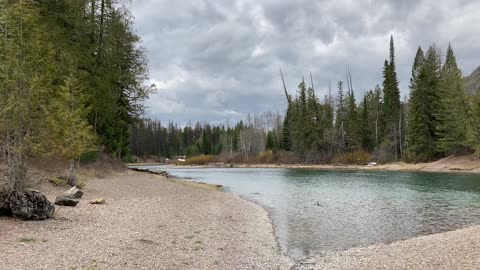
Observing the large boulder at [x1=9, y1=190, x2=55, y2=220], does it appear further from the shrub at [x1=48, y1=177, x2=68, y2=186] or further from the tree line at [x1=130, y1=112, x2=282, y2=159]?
the tree line at [x1=130, y1=112, x2=282, y2=159]

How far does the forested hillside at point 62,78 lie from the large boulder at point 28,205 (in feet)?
1.76

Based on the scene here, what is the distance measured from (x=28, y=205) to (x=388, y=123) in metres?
86.1

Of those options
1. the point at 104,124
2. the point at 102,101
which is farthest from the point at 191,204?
the point at 104,124

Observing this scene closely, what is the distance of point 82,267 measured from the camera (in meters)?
8.42

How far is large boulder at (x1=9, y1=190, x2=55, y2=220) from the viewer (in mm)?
12266

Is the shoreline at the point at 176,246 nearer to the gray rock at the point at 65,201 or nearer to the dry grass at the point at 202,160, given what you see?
the gray rock at the point at 65,201

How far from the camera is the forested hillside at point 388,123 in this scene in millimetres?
63719

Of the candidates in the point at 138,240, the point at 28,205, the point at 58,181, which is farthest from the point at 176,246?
the point at 58,181

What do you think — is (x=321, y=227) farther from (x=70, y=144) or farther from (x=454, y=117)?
(x=454, y=117)

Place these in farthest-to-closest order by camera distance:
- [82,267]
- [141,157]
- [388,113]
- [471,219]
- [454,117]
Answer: [141,157] → [388,113] → [454,117] → [471,219] → [82,267]

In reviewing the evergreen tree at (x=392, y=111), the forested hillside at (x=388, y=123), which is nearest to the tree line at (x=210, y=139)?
the forested hillside at (x=388, y=123)

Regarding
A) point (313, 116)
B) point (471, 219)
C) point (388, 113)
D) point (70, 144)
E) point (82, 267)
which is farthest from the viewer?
point (313, 116)

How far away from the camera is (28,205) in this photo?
40.4 feet

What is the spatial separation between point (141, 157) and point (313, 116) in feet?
284
